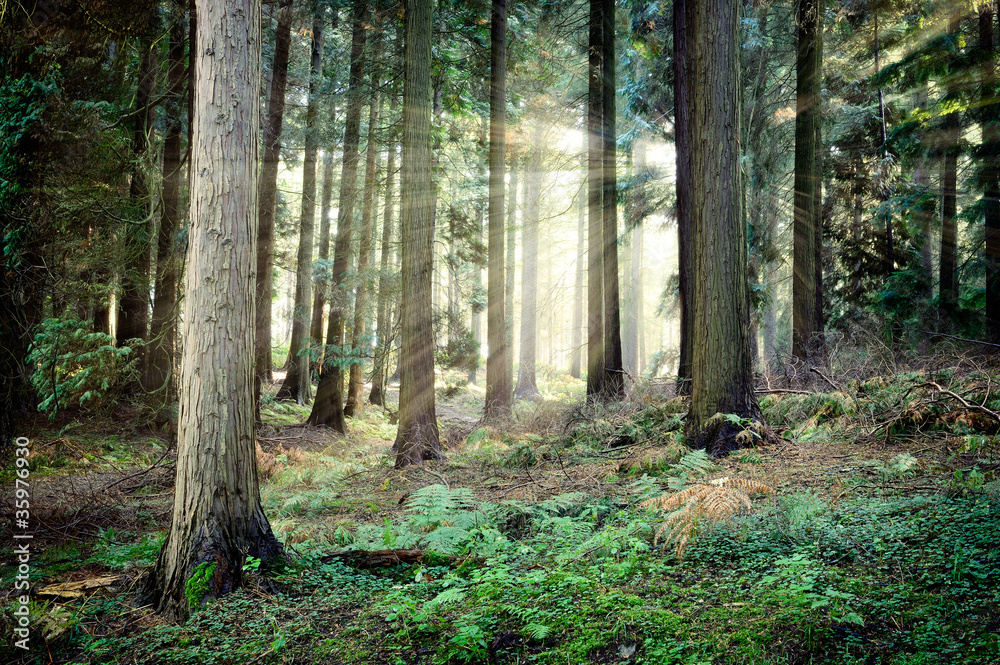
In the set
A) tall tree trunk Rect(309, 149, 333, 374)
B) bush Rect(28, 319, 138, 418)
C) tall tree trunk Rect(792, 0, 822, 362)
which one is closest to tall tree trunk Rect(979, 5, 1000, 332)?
tall tree trunk Rect(792, 0, 822, 362)

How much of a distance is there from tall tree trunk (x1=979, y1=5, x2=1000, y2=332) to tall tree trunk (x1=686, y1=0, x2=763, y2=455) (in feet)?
21.6

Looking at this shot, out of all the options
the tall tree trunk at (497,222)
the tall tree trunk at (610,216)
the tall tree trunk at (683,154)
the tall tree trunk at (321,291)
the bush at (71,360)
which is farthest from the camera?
the tall tree trunk at (321,291)

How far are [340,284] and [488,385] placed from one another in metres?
4.31

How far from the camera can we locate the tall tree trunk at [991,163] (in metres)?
9.41

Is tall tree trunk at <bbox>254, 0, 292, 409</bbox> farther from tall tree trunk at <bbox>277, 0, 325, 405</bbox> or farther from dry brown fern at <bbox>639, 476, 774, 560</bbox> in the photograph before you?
dry brown fern at <bbox>639, 476, 774, 560</bbox>

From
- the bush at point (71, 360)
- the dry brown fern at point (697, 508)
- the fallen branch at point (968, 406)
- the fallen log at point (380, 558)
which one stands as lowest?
the fallen log at point (380, 558)

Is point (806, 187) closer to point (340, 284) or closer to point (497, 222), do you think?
point (497, 222)

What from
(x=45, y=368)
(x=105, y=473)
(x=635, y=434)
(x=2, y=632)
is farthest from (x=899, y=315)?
(x=45, y=368)

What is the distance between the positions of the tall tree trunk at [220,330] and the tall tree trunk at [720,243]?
16.3 feet

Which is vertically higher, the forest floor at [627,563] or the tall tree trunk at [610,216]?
the tall tree trunk at [610,216]

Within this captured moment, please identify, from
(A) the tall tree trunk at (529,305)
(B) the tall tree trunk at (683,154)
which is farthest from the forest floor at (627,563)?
(A) the tall tree trunk at (529,305)

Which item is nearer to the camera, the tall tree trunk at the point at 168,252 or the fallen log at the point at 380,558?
the fallen log at the point at 380,558

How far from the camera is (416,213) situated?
8625mm

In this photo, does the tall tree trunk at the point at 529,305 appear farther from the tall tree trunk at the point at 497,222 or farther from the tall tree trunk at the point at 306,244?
the tall tree trunk at the point at 306,244
